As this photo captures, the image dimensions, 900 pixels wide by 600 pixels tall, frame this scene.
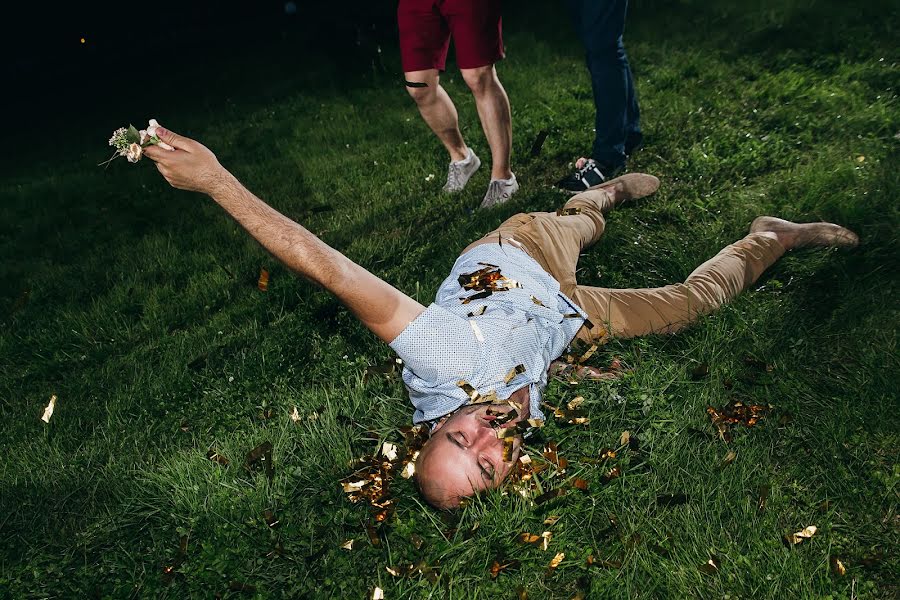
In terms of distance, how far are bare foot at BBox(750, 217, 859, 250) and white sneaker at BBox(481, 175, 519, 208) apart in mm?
1733

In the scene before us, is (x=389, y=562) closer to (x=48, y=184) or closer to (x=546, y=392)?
(x=546, y=392)

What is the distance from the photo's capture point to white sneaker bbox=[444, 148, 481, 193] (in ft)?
15.7

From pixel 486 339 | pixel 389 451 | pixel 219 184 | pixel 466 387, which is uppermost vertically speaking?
pixel 219 184

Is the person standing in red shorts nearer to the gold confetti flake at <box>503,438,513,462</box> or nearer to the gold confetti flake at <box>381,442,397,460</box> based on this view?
the gold confetti flake at <box>381,442,397,460</box>

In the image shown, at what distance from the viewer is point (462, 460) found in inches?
94.8

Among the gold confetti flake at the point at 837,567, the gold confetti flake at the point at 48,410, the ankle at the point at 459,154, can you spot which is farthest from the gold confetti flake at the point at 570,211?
the gold confetti flake at the point at 48,410

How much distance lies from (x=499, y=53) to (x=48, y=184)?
505 cm

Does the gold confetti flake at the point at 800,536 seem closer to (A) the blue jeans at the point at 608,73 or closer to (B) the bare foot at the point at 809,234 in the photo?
(B) the bare foot at the point at 809,234

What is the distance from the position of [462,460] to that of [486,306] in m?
0.80

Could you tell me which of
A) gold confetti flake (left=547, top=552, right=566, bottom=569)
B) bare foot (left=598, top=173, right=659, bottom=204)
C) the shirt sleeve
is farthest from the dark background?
gold confetti flake (left=547, top=552, right=566, bottom=569)

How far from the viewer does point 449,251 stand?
4.00 m

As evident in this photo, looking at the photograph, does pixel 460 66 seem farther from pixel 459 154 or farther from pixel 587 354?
pixel 587 354

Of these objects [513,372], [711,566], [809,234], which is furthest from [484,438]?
[809,234]

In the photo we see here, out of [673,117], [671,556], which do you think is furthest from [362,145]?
[671,556]
